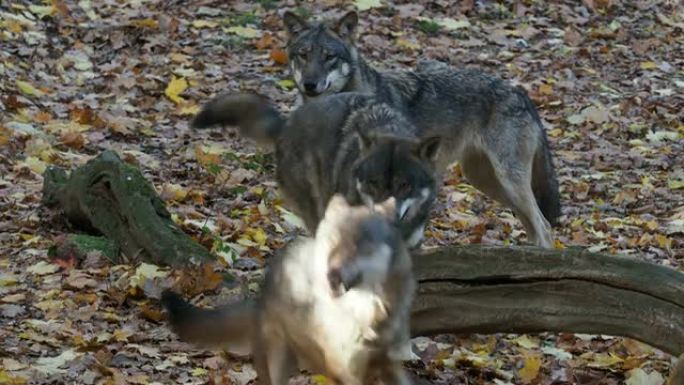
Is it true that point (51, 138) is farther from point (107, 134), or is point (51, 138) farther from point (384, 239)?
point (384, 239)

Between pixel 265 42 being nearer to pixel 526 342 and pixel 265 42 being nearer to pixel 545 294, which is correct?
pixel 526 342

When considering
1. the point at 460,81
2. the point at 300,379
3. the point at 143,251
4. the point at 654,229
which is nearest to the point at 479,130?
the point at 460,81

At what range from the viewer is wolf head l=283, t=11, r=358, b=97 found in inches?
387

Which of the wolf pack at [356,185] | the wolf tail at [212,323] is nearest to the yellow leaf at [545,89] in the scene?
the wolf pack at [356,185]

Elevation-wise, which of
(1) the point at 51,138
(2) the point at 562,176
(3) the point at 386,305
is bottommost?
(2) the point at 562,176

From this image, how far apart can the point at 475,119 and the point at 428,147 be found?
8.42 ft

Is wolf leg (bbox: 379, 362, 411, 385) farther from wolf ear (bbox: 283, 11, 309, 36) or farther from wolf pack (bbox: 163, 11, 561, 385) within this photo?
wolf ear (bbox: 283, 11, 309, 36)

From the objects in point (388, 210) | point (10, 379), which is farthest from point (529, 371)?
point (10, 379)

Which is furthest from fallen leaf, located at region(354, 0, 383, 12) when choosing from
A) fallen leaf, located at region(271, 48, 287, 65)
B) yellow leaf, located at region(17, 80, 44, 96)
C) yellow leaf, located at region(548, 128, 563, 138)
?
yellow leaf, located at region(17, 80, 44, 96)

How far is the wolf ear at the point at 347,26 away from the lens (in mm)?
10234

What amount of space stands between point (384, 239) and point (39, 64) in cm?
970

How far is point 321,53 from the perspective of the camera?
396 inches

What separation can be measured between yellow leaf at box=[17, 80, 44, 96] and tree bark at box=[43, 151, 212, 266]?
12.4 feet

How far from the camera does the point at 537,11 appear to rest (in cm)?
1698
